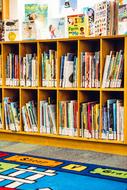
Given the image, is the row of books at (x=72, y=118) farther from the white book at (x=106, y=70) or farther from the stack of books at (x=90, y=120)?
the white book at (x=106, y=70)

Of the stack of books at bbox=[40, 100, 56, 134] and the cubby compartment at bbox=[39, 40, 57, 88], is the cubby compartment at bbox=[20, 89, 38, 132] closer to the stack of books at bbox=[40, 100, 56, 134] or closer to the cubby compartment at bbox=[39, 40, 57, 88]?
the stack of books at bbox=[40, 100, 56, 134]

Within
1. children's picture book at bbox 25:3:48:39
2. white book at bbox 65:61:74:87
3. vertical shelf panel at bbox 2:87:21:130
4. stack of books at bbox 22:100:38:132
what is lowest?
stack of books at bbox 22:100:38:132

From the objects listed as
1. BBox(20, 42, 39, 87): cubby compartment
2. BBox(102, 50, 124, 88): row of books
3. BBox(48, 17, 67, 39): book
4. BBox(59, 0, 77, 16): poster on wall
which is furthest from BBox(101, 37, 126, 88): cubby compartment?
BBox(59, 0, 77, 16): poster on wall

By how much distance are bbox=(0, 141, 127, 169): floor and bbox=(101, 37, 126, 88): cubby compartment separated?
25.8 inches

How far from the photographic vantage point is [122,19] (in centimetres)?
355

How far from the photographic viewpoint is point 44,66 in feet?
13.1

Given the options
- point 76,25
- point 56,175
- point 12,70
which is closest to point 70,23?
point 76,25

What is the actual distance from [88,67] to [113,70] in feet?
0.84

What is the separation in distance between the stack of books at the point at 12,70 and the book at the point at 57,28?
455 mm

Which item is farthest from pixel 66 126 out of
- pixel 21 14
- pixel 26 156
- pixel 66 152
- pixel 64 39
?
pixel 21 14

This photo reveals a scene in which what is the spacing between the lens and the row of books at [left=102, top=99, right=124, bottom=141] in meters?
3.58

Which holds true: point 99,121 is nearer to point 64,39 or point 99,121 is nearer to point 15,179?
point 64,39

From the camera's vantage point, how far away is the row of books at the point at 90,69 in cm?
368

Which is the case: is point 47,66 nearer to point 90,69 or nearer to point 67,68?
point 67,68
